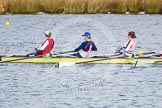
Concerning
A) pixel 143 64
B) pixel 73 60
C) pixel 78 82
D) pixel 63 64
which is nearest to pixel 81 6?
pixel 73 60

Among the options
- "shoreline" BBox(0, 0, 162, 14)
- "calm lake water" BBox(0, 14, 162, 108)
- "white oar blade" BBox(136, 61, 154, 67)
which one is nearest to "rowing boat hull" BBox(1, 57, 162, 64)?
"white oar blade" BBox(136, 61, 154, 67)

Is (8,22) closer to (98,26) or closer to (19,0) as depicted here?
→ (19,0)

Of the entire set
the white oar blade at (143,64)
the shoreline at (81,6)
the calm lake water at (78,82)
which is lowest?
the calm lake water at (78,82)

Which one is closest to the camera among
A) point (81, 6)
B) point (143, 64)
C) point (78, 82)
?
point (78, 82)

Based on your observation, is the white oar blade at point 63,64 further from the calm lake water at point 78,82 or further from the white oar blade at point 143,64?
the white oar blade at point 143,64

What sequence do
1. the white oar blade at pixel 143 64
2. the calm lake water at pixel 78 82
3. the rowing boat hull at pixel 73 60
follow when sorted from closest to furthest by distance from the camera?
the calm lake water at pixel 78 82
the white oar blade at pixel 143 64
the rowing boat hull at pixel 73 60

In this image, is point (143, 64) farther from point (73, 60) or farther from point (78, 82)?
point (78, 82)

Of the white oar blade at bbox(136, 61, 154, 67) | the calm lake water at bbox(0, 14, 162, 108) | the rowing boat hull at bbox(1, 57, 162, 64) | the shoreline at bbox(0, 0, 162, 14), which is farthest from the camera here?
the shoreline at bbox(0, 0, 162, 14)

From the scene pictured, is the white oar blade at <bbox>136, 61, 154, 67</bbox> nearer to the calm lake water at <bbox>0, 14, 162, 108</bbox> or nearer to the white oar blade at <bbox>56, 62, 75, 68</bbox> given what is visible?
the calm lake water at <bbox>0, 14, 162, 108</bbox>

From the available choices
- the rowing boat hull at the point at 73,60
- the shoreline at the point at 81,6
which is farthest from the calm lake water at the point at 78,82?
the shoreline at the point at 81,6

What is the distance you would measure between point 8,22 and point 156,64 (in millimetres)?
24366

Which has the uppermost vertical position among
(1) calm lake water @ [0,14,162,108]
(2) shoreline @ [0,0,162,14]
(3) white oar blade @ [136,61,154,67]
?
(2) shoreline @ [0,0,162,14]

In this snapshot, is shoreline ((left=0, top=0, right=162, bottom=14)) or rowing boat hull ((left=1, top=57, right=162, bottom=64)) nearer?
rowing boat hull ((left=1, top=57, right=162, bottom=64))

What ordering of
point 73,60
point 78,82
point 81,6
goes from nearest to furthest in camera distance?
point 78,82 < point 73,60 < point 81,6
